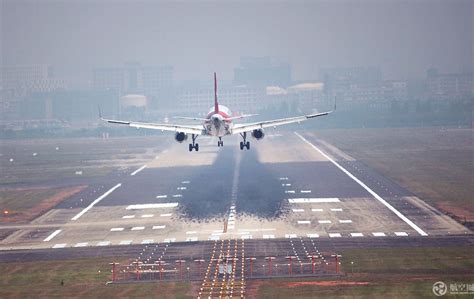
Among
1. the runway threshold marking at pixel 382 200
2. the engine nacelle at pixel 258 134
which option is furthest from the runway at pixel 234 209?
the engine nacelle at pixel 258 134

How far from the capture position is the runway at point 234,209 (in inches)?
3105

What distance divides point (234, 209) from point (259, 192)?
569 inches

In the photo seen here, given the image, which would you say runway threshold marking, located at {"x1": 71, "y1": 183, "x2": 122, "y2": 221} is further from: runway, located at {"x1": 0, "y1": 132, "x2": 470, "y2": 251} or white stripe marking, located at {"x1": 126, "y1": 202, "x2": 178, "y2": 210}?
white stripe marking, located at {"x1": 126, "y1": 202, "x2": 178, "y2": 210}

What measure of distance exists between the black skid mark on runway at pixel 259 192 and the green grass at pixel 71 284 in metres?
28.2

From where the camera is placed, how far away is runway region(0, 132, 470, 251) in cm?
7888

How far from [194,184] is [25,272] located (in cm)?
5233

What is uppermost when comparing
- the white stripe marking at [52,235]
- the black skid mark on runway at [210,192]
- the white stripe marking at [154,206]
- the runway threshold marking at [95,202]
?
the black skid mark on runway at [210,192]

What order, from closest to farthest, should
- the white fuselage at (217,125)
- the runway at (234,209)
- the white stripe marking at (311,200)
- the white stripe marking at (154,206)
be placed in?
the runway at (234,209) → the white fuselage at (217,125) → the white stripe marking at (154,206) → the white stripe marking at (311,200)

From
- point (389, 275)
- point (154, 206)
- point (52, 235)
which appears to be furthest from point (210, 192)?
point (389, 275)

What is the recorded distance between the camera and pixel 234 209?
3654 inches

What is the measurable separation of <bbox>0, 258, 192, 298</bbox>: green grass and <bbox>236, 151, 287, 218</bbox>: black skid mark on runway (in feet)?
92.4

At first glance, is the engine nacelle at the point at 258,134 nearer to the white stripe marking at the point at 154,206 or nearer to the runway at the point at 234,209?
the runway at the point at 234,209

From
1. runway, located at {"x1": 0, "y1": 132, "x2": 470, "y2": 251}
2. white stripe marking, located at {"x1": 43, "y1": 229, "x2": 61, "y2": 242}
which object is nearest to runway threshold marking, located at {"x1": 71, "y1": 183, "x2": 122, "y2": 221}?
runway, located at {"x1": 0, "y1": 132, "x2": 470, "y2": 251}

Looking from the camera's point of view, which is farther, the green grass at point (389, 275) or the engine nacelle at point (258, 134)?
the engine nacelle at point (258, 134)
